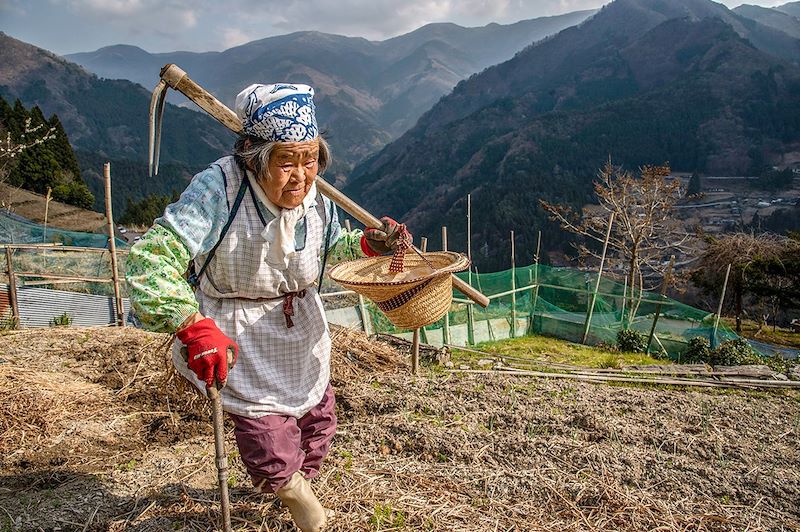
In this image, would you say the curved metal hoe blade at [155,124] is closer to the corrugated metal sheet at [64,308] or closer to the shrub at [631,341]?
the corrugated metal sheet at [64,308]

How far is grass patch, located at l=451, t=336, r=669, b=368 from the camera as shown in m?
8.15

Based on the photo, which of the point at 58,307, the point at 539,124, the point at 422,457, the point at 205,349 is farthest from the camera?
the point at 539,124

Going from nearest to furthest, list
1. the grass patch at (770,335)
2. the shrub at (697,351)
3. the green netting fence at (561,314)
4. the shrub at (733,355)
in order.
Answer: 1. the shrub at (733,355)
2. the shrub at (697,351)
3. the green netting fence at (561,314)
4. the grass patch at (770,335)

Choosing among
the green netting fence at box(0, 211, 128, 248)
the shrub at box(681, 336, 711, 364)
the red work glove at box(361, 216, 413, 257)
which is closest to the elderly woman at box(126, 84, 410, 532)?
the red work glove at box(361, 216, 413, 257)

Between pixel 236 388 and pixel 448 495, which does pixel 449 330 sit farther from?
pixel 236 388

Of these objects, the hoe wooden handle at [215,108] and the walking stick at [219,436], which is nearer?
the walking stick at [219,436]

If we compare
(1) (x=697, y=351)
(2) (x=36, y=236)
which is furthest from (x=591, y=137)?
(2) (x=36, y=236)

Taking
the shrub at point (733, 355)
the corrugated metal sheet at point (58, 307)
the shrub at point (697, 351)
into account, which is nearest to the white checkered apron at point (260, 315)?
the corrugated metal sheet at point (58, 307)

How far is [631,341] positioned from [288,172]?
9.28 m

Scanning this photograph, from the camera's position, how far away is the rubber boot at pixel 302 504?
6.17 feet

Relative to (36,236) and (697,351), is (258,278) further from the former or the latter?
(36,236)

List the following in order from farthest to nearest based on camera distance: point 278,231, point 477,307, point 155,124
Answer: point 477,307
point 155,124
point 278,231

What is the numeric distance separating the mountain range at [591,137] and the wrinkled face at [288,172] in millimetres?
47754

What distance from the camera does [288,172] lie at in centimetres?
176
